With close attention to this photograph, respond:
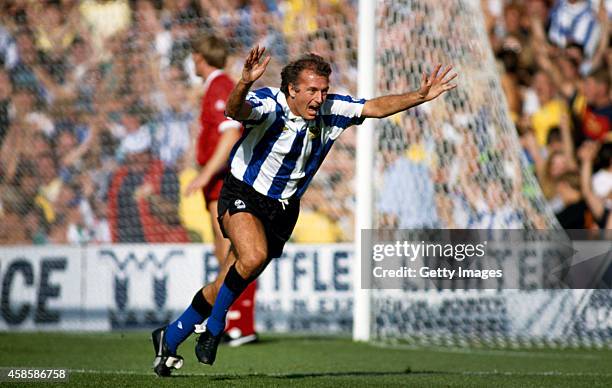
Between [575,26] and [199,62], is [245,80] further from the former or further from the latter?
[575,26]

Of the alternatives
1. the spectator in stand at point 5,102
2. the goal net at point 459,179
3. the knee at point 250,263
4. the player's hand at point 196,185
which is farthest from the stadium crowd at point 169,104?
the knee at point 250,263

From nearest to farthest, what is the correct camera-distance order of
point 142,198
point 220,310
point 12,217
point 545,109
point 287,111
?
1. point 220,310
2. point 287,111
3. point 142,198
4. point 545,109
5. point 12,217

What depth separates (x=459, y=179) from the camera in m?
10.7

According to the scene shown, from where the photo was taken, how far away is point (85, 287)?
11750mm

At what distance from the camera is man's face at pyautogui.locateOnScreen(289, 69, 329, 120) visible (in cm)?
619

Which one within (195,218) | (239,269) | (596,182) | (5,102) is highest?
(5,102)

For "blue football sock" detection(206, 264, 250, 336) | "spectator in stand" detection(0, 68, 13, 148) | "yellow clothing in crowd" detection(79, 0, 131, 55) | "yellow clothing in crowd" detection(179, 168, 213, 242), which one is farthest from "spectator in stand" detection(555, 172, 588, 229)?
"spectator in stand" detection(0, 68, 13, 148)

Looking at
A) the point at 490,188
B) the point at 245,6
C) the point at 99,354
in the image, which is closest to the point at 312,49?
the point at 245,6

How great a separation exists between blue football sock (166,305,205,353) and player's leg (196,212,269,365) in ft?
0.64

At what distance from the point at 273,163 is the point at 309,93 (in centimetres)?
48

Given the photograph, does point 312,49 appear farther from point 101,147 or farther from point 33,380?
point 33,380

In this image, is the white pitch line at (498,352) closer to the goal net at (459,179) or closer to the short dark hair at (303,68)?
the goal net at (459,179)

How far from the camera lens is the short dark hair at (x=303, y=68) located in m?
6.27

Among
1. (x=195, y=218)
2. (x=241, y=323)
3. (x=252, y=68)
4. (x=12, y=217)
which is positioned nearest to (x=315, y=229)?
(x=195, y=218)
